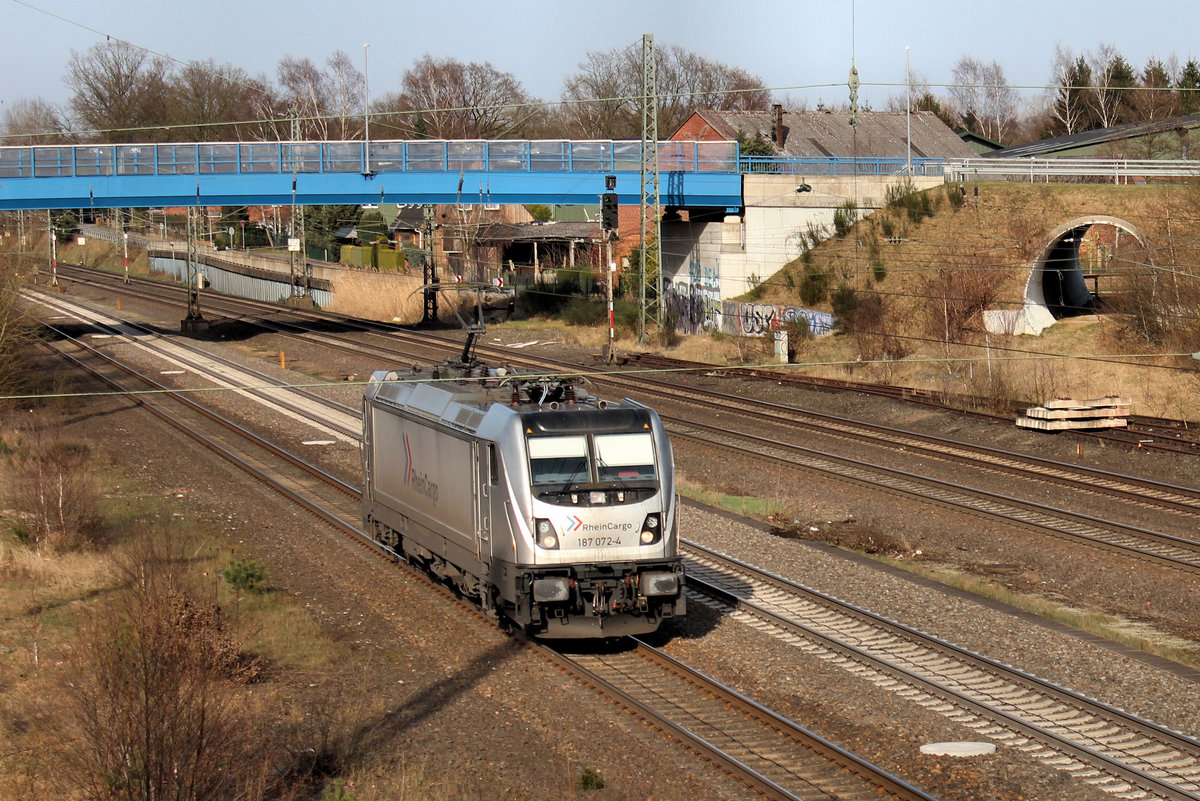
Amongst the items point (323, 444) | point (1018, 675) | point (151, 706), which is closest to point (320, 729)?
point (151, 706)

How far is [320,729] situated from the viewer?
34.0 feet

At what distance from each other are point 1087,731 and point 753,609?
14.6 ft

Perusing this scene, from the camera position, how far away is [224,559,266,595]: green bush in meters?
14.6

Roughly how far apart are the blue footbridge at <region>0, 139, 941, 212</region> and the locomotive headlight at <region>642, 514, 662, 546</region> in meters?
31.8

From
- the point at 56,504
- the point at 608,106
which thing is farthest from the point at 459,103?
the point at 56,504

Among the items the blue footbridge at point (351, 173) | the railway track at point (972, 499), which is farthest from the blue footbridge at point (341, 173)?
the railway track at point (972, 499)

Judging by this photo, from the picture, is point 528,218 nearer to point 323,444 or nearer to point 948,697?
point 323,444

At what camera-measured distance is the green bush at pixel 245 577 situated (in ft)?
47.8

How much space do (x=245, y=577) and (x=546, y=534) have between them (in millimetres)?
4767

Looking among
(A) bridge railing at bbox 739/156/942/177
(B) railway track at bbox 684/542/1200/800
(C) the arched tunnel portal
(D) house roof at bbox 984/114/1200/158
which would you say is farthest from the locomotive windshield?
(D) house roof at bbox 984/114/1200/158

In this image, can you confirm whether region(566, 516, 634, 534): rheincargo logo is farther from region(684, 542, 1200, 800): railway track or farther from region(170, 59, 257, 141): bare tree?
region(170, 59, 257, 141): bare tree

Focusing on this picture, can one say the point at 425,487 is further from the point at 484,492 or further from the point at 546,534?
the point at 546,534

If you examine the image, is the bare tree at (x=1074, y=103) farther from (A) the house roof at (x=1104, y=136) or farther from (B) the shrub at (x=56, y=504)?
(B) the shrub at (x=56, y=504)

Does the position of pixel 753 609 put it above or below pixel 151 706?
below
